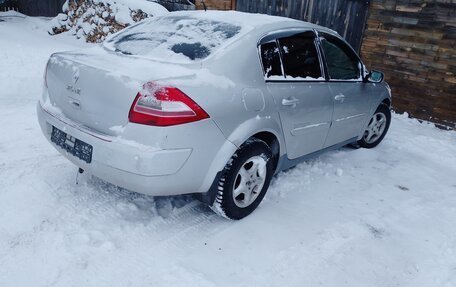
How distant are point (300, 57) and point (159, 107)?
1645 millimetres

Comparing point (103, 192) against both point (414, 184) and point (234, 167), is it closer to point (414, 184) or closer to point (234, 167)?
point (234, 167)

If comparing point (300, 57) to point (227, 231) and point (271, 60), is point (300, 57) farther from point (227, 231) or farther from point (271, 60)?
point (227, 231)

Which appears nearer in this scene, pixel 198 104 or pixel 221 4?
pixel 198 104

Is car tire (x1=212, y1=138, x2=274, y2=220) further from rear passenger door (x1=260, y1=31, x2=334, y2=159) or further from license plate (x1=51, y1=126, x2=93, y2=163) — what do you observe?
license plate (x1=51, y1=126, x2=93, y2=163)

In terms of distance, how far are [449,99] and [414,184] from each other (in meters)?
2.73

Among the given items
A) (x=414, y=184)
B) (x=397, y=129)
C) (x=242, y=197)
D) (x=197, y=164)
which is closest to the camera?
(x=197, y=164)

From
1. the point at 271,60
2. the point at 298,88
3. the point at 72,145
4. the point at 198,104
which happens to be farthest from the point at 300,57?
the point at 72,145

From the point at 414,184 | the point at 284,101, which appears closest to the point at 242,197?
the point at 284,101

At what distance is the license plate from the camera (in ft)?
8.65

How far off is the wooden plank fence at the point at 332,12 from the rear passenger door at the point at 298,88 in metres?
3.81

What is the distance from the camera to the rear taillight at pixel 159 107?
7.82 feet

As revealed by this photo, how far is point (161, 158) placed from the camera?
2410mm

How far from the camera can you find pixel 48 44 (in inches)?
358

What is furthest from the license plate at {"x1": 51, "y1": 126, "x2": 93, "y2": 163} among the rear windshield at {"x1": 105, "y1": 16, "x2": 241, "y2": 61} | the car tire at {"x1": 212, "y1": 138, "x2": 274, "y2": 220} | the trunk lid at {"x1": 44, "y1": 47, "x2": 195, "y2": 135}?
the car tire at {"x1": 212, "y1": 138, "x2": 274, "y2": 220}
